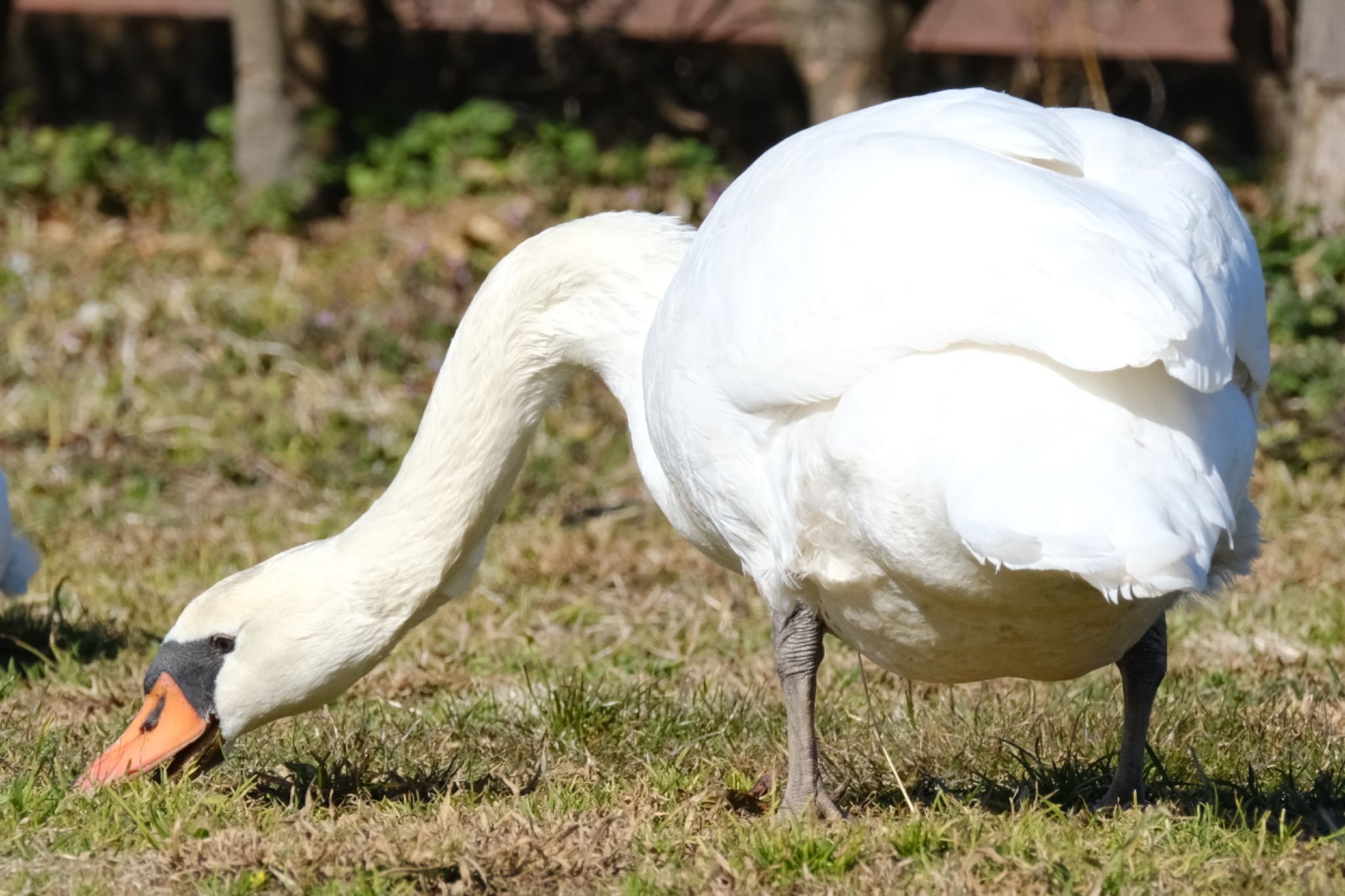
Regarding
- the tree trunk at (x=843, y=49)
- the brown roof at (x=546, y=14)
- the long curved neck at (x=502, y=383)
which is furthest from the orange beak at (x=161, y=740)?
the brown roof at (x=546, y=14)

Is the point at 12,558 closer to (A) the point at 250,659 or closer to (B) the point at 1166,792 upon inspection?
(A) the point at 250,659

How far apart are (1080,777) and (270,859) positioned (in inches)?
74.5

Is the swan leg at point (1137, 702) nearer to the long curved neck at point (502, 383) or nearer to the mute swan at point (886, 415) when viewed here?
the mute swan at point (886, 415)

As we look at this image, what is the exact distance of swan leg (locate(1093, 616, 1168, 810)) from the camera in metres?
3.76

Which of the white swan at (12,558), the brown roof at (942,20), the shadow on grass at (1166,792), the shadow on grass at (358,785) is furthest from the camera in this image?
the brown roof at (942,20)

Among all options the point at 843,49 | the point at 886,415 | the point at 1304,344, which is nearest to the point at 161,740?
the point at 886,415

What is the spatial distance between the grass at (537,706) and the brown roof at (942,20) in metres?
4.29

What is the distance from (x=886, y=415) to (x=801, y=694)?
1.02m

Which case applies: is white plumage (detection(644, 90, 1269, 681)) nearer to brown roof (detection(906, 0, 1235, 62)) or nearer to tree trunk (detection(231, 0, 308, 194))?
tree trunk (detection(231, 0, 308, 194))

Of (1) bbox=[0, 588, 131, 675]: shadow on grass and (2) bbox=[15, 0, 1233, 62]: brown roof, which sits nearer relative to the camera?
(1) bbox=[0, 588, 131, 675]: shadow on grass

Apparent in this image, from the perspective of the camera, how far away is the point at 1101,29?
14.0 meters

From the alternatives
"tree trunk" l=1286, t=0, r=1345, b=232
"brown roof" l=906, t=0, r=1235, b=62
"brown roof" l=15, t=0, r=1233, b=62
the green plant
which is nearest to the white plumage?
the green plant

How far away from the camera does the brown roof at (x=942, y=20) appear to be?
12.9 m

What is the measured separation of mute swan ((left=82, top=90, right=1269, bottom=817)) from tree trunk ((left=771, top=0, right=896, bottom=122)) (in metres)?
5.96
